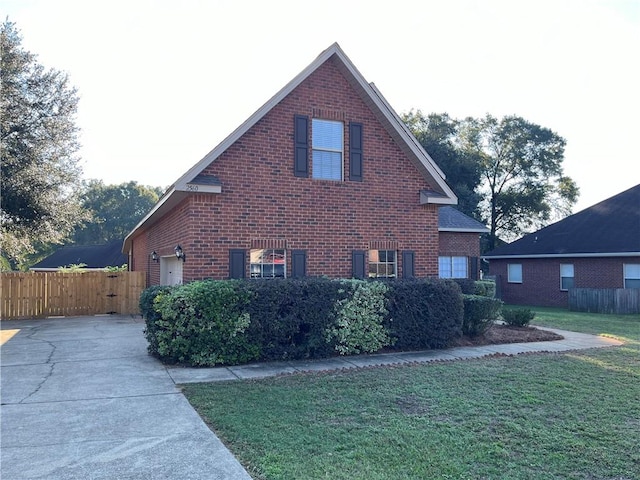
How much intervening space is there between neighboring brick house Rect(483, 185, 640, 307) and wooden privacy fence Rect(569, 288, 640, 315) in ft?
5.55

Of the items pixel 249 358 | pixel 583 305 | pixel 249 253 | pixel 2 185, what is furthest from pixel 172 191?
pixel 583 305

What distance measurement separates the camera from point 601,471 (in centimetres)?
466

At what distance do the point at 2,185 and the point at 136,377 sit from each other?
16734 mm

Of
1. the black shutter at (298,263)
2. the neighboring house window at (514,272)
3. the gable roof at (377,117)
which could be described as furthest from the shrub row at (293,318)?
the neighboring house window at (514,272)

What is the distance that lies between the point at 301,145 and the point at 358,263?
3.35 metres

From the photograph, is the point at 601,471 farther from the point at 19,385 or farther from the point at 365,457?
the point at 19,385

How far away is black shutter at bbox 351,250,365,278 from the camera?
42.5ft

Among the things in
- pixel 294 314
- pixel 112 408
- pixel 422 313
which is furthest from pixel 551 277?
pixel 112 408

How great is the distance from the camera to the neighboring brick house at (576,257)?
75.9ft

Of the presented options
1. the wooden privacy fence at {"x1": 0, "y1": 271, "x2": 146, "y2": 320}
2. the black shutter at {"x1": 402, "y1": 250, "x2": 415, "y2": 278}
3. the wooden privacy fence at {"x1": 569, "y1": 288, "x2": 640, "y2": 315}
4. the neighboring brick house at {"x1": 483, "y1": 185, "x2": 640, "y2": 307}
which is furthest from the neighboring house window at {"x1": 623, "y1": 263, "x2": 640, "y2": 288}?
the wooden privacy fence at {"x1": 0, "y1": 271, "x2": 146, "y2": 320}

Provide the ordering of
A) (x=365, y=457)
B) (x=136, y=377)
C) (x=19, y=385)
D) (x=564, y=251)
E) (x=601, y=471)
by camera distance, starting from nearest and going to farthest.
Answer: (x=601, y=471) → (x=365, y=457) → (x=19, y=385) → (x=136, y=377) → (x=564, y=251)

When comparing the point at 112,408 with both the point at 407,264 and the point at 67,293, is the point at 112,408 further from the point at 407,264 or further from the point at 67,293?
the point at 67,293

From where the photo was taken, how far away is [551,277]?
26516 millimetres

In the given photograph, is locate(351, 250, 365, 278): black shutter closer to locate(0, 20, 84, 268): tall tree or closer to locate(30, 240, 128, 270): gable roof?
locate(0, 20, 84, 268): tall tree
